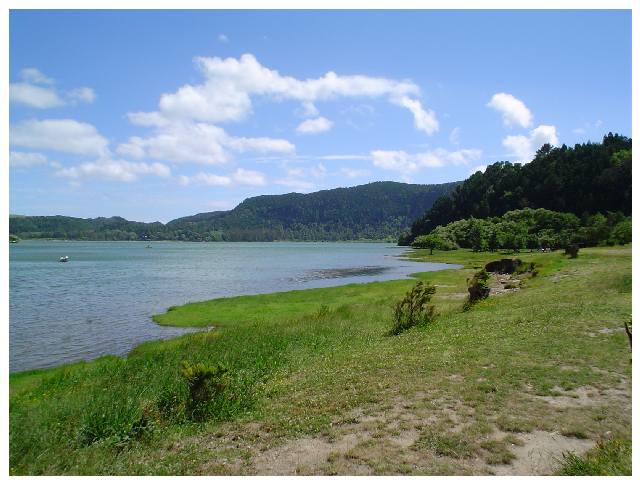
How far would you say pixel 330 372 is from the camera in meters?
16.9

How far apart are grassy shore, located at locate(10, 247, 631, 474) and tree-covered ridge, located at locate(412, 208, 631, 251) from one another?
3784 inches

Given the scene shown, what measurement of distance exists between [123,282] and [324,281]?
102ft

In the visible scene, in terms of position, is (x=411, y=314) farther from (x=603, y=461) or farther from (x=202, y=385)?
(x=603, y=461)

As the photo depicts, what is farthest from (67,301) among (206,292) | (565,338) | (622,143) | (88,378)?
(622,143)

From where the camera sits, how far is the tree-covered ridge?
116 metres

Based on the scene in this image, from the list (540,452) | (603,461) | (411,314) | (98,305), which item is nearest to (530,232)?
(98,305)

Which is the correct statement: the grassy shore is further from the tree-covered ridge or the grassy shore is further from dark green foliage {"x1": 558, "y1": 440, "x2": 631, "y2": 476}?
the tree-covered ridge

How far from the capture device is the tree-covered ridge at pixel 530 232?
11612 cm

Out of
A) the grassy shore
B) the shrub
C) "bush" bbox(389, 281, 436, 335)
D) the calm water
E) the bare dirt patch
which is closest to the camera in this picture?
the bare dirt patch

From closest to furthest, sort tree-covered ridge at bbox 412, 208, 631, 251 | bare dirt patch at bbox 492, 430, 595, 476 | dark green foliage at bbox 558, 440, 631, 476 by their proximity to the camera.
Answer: dark green foliage at bbox 558, 440, 631, 476 → bare dirt patch at bbox 492, 430, 595, 476 → tree-covered ridge at bbox 412, 208, 631, 251

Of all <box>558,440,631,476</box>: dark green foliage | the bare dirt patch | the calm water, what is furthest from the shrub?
the calm water

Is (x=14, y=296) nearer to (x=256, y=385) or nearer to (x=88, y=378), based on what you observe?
(x=88, y=378)

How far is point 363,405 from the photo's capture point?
41.6 feet

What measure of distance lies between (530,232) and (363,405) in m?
161
